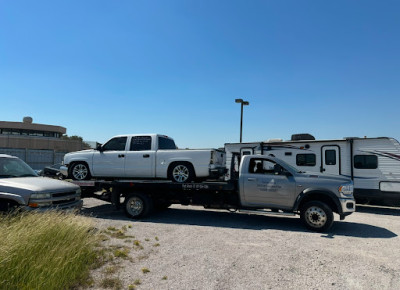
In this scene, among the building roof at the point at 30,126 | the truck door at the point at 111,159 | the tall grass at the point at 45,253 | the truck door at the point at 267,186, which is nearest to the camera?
the tall grass at the point at 45,253

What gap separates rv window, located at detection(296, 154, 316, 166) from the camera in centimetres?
1212

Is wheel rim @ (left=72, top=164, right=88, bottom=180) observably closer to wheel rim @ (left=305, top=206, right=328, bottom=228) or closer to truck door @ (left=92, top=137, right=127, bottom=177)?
truck door @ (left=92, top=137, right=127, bottom=177)

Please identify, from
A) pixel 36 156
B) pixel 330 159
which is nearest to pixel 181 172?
pixel 330 159

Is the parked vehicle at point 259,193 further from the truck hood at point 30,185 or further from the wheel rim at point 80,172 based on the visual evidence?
the truck hood at point 30,185

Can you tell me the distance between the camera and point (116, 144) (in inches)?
373

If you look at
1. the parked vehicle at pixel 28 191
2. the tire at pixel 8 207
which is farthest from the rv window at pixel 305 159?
the tire at pixel 8 207

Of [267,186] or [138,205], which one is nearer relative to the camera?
[267,186]

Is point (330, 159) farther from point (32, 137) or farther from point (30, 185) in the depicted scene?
point (32, 137)

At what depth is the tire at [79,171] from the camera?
9.69m

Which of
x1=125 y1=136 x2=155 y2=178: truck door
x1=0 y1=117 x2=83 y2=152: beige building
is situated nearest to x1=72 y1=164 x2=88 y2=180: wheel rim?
x1=125 y1=136 x2=155 y2=178: truck door

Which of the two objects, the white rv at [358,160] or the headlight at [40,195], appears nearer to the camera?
the headlight at [40,195]

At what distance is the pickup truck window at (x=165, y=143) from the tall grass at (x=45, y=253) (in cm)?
409

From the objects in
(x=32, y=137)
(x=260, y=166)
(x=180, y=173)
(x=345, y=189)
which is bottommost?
(x=345, y=189)

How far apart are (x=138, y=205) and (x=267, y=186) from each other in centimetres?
396
